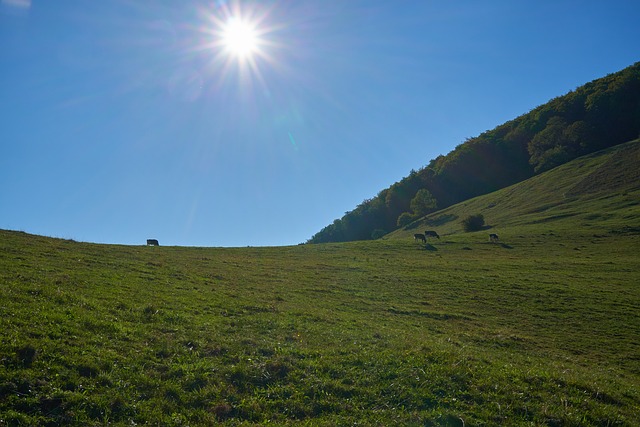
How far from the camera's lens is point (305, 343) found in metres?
15.6

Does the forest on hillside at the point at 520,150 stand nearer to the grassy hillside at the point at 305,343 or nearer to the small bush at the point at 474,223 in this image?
the small bush at the point at 474,223

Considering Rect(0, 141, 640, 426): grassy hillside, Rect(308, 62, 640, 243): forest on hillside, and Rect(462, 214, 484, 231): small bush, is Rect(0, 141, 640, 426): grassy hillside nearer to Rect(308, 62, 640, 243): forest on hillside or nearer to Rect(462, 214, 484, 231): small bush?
Rect(462, 214, 484, 231): small bush

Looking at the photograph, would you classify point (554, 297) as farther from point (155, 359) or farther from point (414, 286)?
point (155, 359)

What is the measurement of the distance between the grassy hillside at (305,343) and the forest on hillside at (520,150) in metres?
108

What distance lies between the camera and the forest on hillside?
14060cm

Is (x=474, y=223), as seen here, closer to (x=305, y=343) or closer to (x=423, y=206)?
(x=423, y=206)

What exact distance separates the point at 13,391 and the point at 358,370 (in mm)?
9031

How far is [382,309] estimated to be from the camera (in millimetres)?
27641

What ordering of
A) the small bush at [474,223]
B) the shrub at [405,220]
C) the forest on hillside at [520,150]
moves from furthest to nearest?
1. the forest on hillside at [520,150]
2. the shrub at [405,220]
3. the small bush at [474,223]

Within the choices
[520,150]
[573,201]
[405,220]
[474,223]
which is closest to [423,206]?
[405,220]

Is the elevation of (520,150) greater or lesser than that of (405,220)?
greater

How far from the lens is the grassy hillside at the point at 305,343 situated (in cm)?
997

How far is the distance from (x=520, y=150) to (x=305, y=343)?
183159 millimetres

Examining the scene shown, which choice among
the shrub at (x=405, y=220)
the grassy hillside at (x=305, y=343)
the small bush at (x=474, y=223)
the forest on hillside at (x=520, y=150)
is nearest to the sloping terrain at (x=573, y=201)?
the small bush at (x=474, y=223)
